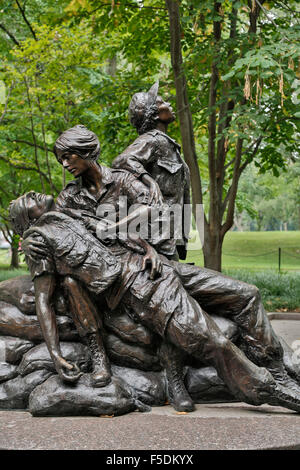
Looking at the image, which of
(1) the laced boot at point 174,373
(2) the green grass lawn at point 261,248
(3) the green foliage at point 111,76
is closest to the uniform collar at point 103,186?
(1) the laced boot at point 174,373

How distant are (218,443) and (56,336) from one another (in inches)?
55.1

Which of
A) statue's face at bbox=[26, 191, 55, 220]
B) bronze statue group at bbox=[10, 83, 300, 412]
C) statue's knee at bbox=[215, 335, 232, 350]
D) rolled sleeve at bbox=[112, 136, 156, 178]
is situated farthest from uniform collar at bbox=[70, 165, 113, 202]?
statue's knee at bbox=[215, 335, 232, 350]

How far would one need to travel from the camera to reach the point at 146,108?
15.2 feet

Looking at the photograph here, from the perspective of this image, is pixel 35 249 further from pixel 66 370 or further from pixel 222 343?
pixel 222 343

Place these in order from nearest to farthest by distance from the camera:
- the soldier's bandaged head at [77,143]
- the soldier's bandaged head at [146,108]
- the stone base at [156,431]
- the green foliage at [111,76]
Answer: the stone base at [156,431], the soldier's bandaged head at [77,143], the soldier's bandaged head at [146,108], the green foliage at [111,76]

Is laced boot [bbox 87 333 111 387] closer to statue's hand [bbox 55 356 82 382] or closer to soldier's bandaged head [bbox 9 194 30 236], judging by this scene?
statue's hand [bbox 55 356 82 382]

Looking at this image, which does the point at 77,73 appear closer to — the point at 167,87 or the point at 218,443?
the point at 167,87

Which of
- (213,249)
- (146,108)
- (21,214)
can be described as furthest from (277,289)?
(21,214)

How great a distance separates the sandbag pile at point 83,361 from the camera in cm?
359

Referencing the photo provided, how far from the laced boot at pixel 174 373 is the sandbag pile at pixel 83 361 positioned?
0.28 feet

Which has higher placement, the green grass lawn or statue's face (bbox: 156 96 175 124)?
statue's face (bbox: 156 96 175 124)

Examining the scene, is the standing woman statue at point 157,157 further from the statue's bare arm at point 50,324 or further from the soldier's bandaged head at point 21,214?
the statue's bare arm at point 50,324

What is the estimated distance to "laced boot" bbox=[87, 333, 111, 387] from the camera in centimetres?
353

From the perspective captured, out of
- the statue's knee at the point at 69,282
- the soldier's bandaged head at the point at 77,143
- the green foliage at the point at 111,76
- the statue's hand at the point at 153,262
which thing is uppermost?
the green foliage at the point at 111,76
